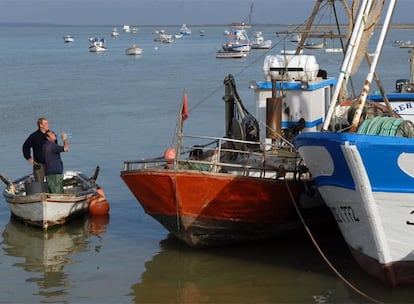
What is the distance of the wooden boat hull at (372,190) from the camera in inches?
462

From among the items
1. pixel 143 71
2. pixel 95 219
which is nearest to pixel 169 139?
pixel 95 219

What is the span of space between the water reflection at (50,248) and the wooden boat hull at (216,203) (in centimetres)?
180

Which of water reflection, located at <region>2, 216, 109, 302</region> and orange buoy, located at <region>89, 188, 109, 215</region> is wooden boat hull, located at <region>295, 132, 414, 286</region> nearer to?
water reflection, located at <region>2, 216, 109, 302</region>

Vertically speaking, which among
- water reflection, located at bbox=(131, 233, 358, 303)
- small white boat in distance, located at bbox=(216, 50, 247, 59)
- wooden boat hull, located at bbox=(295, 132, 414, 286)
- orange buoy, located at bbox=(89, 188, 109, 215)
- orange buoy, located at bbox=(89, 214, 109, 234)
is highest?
small white boat in distance, located at bbox=(216, 50, 247, 59)

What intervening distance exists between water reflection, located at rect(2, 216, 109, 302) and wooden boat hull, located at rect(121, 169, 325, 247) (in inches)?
71.1

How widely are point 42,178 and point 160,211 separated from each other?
3287mm

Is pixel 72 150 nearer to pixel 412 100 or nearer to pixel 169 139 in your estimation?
pixel 169 139

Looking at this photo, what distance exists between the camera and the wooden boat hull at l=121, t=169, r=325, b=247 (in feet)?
45.7

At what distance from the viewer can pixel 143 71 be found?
6331cm

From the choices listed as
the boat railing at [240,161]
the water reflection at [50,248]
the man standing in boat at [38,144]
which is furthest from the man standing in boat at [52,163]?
the boat railing at [240,161]

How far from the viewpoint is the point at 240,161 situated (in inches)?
613

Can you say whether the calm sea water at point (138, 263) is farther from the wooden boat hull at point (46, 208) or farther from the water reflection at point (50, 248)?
the wooden boat hull at point (46, 208)

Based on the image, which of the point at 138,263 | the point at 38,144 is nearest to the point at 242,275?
the point at 138,263

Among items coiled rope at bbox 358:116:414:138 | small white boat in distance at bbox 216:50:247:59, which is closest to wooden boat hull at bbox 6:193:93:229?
coiled rope at bbox 358:116:414:138
